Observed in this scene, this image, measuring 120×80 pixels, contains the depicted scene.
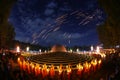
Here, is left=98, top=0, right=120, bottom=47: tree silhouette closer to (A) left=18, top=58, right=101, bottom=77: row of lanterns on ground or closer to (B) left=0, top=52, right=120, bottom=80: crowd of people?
(B) left=0, top=52, right=120, bottom=80: crowd of people

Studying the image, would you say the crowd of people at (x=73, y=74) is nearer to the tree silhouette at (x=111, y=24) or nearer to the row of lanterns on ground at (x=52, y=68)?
the row of lanterns on ground at (x=52, y=68)

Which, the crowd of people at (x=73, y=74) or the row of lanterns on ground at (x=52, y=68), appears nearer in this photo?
the crowd of people at (x=73, y=74)

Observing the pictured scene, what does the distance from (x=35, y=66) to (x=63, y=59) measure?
2356 millimetres

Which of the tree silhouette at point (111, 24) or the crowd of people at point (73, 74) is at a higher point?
the tree silhouette at point (111, 24)

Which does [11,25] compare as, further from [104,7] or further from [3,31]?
[104,7]

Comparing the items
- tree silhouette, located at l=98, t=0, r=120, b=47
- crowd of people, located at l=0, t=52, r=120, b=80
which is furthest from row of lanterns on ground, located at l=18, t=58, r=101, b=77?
tree silhouette, located at l=98, t=0, r=120, b=47

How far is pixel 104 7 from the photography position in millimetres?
36281

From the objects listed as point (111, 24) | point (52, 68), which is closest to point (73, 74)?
point (52, 68)

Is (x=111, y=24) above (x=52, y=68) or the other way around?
above

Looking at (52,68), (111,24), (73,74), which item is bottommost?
(73,74)

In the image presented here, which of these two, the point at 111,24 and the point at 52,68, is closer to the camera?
the point at 52,68

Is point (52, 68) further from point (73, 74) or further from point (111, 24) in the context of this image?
point (111, 24)

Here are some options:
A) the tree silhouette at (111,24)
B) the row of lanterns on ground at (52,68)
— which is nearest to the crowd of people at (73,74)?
the row of lanterns on ground at (52,68)

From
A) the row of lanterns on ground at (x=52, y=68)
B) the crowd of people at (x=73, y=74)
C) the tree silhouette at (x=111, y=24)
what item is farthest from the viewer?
the tree silhouette at (x=111, y=24)
